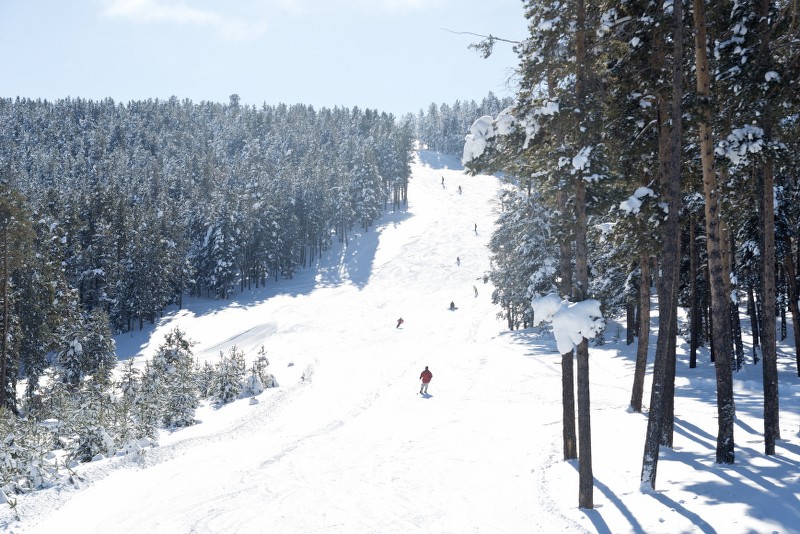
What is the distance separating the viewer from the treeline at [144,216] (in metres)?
36.6

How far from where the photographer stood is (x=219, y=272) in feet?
230

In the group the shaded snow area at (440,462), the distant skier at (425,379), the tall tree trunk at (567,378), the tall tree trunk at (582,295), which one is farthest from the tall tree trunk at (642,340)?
the distant skier at (425,379)

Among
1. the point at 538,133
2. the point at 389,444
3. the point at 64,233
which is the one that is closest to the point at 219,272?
the point at 64,233

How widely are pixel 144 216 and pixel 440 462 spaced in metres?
65.5

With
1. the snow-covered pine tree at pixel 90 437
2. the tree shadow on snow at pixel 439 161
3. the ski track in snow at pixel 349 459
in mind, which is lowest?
the ski track in snow at pixel 349 459

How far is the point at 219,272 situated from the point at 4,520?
59.8 meters

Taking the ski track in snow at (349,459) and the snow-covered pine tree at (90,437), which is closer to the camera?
the ski track in snow at (349,459)

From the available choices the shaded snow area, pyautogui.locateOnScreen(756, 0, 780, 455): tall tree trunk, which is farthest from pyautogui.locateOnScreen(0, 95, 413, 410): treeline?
pyautogui.locateOnScreen(756, 0, 780, 455): tall tree trunk

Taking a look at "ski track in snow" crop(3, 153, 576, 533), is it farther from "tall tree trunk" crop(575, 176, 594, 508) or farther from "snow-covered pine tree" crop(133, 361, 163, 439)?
"tall tree trunk" crop(575, 176, 594, 508)

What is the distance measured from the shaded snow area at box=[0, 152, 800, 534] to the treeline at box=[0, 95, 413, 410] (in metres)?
16.2

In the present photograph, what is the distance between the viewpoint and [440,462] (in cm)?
1583

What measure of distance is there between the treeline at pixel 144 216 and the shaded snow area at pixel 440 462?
16.2m

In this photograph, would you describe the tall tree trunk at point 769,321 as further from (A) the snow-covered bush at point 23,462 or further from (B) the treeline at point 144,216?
(B) the treeline at point 144,216

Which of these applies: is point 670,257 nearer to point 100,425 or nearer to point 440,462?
point 440,462
